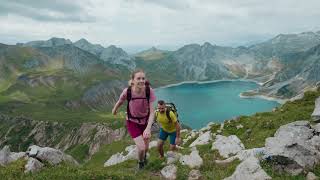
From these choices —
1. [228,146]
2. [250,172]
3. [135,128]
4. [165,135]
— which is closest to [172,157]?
[165,135]

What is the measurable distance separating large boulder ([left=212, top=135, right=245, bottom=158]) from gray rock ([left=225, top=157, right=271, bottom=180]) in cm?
513

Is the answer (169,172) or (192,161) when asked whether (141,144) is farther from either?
(192,161)

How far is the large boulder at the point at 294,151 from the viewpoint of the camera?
15508 mm

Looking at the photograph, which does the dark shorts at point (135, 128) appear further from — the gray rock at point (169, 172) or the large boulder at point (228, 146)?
the large boulder at point (228, 146)

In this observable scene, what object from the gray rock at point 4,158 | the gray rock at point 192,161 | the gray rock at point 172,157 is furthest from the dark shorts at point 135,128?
the gray rock at point 4,158

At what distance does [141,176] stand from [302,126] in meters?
7.78

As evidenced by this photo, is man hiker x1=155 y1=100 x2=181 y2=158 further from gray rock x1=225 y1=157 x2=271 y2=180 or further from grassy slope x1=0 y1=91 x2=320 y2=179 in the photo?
gray rock x1=225 y1=157 x2=271 y2=180

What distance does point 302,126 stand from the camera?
19.0 m

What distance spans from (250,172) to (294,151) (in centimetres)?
190

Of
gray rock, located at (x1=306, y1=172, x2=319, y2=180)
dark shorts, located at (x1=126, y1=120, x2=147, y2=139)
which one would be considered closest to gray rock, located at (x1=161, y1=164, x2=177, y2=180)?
dark shorts, located at (x1=126, y1=120, x2=147, y2=139)

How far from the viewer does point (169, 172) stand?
18766 millimetres

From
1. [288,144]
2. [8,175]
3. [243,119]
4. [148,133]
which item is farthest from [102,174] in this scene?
[243,119]

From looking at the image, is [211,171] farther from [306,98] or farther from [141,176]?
[306,98]

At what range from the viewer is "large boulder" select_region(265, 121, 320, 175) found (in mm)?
15508
